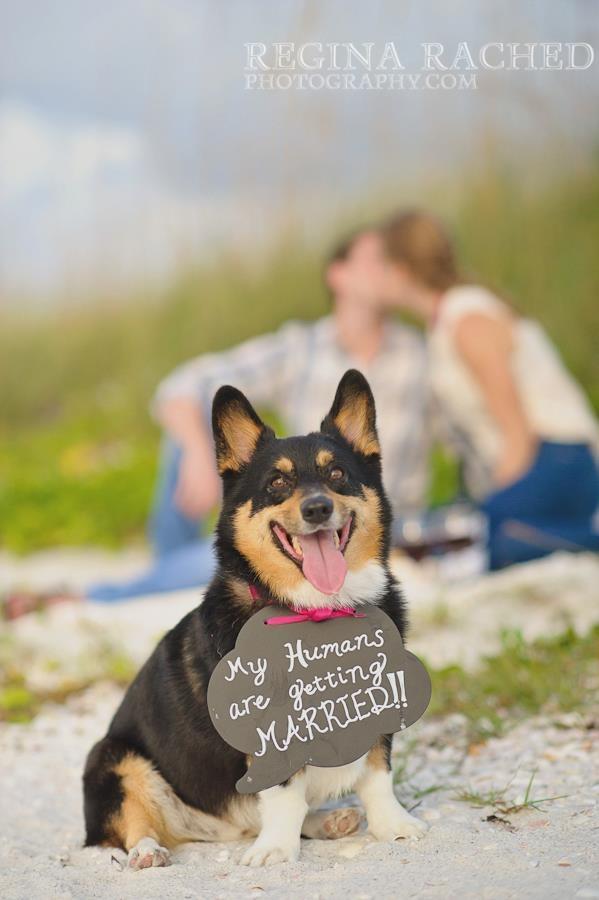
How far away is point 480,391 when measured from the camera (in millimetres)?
6281

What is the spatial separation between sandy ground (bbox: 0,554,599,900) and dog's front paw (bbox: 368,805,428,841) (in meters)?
0.03

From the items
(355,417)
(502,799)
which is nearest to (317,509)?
(355,417)

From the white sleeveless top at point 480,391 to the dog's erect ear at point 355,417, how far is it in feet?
11.5

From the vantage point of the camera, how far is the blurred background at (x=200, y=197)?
9148mm

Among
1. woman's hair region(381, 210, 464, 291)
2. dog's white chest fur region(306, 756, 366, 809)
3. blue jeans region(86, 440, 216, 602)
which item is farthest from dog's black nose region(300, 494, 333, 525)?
woman's hair region(381, 210, 464, 291)

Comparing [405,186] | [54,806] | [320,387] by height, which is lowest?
[54,806]

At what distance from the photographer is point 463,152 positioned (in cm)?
988

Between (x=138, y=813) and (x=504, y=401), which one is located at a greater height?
(x=504, y=401)

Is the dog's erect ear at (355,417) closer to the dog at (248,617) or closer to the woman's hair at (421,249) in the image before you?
the dog at (248,617)

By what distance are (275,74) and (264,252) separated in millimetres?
2386

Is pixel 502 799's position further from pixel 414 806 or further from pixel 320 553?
pixel 320 553

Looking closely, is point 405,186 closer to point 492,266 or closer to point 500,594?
point 492,266

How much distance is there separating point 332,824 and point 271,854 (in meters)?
0.26

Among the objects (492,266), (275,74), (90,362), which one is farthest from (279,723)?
(90,362)
